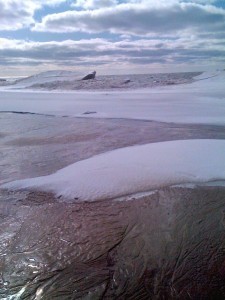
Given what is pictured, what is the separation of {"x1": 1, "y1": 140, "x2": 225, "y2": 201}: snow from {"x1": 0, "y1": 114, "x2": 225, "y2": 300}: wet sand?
0.26m

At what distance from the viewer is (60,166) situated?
5.33m

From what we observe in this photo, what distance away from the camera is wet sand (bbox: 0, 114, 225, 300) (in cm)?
250

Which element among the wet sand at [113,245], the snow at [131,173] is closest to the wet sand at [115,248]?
the wet sand at [113,245]

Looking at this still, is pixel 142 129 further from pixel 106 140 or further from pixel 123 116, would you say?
pixel 123 116

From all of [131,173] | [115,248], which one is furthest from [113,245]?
[131,173]

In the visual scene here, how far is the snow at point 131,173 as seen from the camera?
4.35m

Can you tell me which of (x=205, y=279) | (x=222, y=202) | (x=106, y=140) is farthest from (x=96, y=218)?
(x=106, y=140)

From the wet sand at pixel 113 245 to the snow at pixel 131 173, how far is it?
265 mm

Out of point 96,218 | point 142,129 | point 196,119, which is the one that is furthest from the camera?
point 196,119

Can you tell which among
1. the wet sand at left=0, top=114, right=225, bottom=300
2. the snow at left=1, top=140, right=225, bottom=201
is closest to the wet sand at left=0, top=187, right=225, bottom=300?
the wet sand at left=0, top=114, right=225, bottom=300

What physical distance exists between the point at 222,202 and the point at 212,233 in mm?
796

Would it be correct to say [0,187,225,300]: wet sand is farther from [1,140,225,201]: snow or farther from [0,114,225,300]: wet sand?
[1,140,225,201]: snow

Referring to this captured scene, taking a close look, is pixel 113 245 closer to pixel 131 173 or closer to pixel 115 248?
pixel 115 248

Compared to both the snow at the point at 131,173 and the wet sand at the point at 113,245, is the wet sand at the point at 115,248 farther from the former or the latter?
the snow at the point at 131,173
